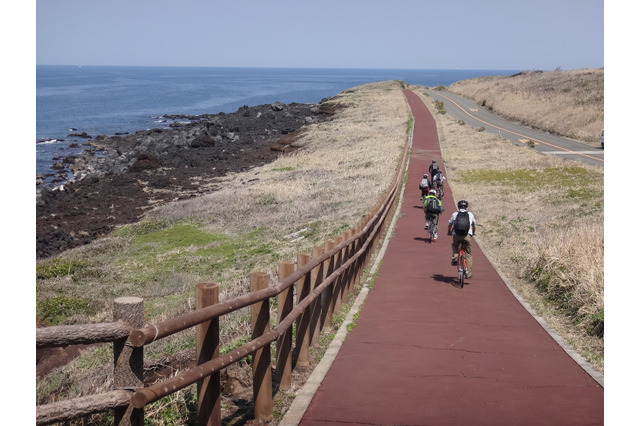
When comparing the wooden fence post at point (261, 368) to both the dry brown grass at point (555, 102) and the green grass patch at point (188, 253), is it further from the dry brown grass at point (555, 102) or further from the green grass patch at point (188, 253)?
the dry brown grass at point (555, 102)

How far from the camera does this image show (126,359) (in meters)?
4.21

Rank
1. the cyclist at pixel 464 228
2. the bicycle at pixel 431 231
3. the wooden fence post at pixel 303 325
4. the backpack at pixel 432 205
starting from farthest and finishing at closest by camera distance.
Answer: the bicycle at pixel 431 231
the backpack at pixel 432 205
the cyclist at pixel 464 228
the wooden fence post at pixel 303 325

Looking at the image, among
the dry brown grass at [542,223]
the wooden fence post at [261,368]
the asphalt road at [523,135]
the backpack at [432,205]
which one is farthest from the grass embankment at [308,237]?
the asphalt road at [523,135]

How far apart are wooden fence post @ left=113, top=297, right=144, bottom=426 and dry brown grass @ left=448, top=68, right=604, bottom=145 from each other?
2109 inches

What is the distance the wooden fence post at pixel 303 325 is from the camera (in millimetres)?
7852

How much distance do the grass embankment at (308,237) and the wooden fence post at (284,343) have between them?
481 mm

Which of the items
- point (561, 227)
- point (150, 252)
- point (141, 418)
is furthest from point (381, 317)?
point (150, 252)

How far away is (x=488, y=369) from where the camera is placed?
8227mm

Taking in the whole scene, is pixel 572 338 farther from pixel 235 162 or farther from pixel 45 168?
pixel 45 168

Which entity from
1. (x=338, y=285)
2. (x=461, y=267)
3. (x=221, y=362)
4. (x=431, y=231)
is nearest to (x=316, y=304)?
(x=338, y=285)

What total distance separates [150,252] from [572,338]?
15.7 meters

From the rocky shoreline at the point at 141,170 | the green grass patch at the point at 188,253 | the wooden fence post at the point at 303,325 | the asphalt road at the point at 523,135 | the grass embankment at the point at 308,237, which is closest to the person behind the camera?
the wooden fence post at the point at 303,325

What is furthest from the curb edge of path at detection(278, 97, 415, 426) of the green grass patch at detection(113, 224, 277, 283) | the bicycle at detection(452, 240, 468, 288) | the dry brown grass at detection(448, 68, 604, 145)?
the dry brown grass at detection(448, 68, 604, 145)

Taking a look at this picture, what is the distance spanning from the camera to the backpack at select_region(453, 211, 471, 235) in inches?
535
